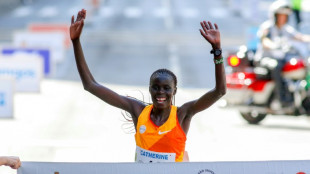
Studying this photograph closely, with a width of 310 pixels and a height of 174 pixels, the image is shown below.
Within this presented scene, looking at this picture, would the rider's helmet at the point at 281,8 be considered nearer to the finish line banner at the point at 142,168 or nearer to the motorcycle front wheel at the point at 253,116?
the motorcycle front wheel at the point at 253,116

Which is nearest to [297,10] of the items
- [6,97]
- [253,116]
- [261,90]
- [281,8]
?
[253,116]

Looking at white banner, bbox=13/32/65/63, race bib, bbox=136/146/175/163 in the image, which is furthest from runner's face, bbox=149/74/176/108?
white banner, bbox=13/32/65/63

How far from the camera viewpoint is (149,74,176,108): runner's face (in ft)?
21.1

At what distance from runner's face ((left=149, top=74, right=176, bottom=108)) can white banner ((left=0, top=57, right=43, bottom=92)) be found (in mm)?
15660

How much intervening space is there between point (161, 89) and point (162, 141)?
14.6 inches

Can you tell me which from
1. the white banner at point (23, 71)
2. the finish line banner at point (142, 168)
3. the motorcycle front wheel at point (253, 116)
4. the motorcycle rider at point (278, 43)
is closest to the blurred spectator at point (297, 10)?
the white banner at point (23, 71)

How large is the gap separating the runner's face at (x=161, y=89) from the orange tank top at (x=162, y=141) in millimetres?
A: 160

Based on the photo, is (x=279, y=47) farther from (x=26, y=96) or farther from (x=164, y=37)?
(x=164, y=37)

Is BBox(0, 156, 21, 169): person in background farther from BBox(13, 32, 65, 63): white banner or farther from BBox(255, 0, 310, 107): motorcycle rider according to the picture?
BBox(13, 32, 65, 63): white banner

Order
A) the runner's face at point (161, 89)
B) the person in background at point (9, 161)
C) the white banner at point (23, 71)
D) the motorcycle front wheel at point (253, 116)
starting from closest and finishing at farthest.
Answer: the person in background at point (9, 161)
the runner's face at point (161, 89)
the motorcycle front wheel at point (253, 116)
the white banner at point (23, 71)

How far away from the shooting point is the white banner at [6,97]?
57.2 ft

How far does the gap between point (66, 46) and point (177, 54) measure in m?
4.15

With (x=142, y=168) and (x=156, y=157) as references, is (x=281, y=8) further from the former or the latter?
(x=142, y=168)

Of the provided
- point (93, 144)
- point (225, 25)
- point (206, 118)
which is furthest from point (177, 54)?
point (93, 144)
